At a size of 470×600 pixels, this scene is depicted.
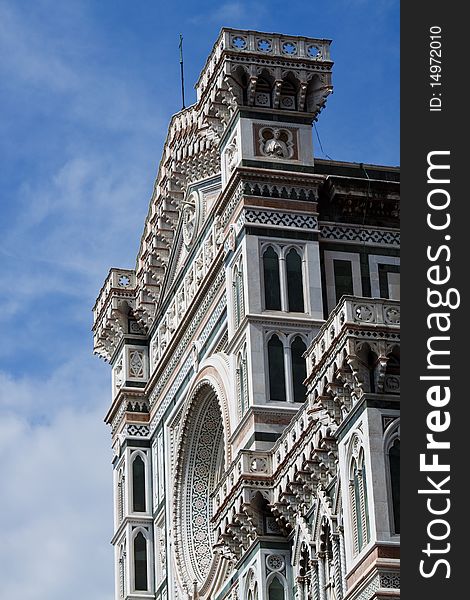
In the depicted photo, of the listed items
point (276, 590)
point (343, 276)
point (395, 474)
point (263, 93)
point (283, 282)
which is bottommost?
point (395, 474)

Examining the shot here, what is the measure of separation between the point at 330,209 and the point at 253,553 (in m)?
5.97

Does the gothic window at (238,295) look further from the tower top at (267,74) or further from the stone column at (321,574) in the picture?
the stone column at (321,574)

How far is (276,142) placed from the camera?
28312 mm

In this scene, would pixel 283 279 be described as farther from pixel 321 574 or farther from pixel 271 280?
pixel 321 574

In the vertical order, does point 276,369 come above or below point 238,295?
below

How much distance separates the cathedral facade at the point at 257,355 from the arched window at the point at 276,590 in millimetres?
19

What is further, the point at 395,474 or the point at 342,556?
the point at 342,556

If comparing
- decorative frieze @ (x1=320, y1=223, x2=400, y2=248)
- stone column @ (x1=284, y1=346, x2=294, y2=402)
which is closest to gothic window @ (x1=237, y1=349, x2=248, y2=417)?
stone column @ (x1=284, y1=346, x2=294, y2=402)

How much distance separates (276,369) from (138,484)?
8.26 meters

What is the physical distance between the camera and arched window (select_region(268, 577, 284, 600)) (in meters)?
24.8

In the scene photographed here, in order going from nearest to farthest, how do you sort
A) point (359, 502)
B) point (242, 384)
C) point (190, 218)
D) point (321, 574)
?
1. point (359, 502)
2. point (321, 574)
3. point (242, 384)
4. point (190, 218)

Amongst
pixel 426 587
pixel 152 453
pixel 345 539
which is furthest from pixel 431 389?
pixel 152 453

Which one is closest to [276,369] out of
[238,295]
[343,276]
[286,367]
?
[286,367]

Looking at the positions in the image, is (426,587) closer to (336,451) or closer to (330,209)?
(336,451)
